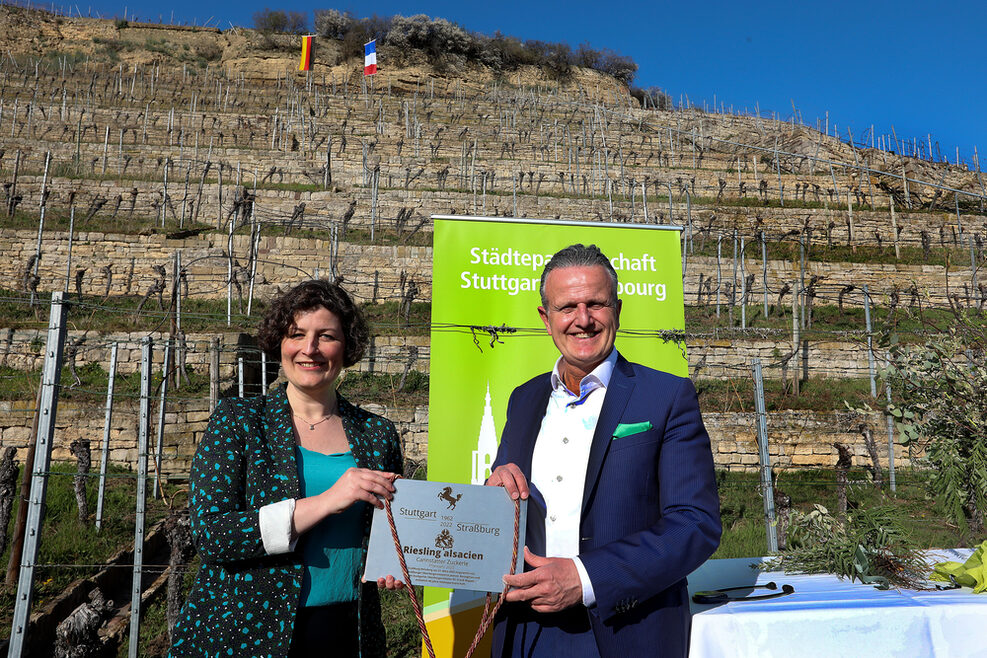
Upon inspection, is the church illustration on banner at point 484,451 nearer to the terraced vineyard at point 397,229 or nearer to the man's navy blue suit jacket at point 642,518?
the terraced vineyard at point 397,229

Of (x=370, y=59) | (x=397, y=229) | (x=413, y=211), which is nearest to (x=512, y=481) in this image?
(x=397, y=229)

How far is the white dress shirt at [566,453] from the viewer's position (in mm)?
1872

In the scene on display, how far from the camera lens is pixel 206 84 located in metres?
36.1

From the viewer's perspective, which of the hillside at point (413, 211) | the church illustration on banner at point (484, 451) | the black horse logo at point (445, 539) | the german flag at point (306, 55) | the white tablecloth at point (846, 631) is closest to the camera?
the black horse logo at point (445, 539)

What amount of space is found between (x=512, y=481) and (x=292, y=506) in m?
0.62

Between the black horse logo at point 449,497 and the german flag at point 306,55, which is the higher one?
the german flag at point 306,55

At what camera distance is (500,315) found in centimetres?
364

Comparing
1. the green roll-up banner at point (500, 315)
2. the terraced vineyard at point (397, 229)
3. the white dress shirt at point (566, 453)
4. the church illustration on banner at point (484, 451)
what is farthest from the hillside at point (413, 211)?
the white dress shirt at point (566, 453)

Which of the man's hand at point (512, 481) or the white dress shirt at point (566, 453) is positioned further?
the white dress shirt at point (566, 453)

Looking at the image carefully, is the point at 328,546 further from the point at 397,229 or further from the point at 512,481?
the point at 397,229

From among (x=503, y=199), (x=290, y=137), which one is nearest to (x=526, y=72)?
(x=290, y=137)

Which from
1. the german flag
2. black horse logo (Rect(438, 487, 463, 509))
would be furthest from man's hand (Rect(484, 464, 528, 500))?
the german flag

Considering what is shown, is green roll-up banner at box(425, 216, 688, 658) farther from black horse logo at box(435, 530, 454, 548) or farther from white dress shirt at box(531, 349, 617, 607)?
black horse logo at box(435, 530, 454, 548)

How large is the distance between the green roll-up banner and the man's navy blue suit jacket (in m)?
1.55
